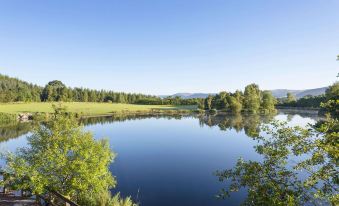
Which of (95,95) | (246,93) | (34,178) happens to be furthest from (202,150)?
(95,95)

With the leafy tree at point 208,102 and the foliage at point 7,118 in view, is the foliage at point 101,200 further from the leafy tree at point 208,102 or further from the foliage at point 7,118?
the leafy tree at point 208,102

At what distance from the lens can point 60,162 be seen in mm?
14352

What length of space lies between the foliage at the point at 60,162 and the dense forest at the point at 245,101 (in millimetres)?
118906

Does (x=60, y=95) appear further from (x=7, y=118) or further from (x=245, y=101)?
(x=245, y=101)

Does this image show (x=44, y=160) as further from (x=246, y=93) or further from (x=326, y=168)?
(x=246, y=93)

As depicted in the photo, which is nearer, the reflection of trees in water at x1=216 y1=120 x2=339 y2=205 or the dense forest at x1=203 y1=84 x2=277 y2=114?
the reflection of trees in water at x1=216 y1=120 x2=339 y2=205

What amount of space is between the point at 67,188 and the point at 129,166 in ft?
64.6

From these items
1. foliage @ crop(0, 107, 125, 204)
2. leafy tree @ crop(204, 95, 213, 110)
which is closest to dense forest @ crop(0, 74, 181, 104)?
leafy tree @ crop(204, 95, 213, 110)

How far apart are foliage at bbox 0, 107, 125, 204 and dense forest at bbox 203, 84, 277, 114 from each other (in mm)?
118906

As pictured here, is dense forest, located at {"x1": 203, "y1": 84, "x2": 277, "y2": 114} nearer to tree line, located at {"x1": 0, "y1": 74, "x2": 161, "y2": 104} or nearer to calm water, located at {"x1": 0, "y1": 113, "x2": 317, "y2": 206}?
tree line, located at {"x1": 0, "y1": 74, "x2": 161, "y2": 104}

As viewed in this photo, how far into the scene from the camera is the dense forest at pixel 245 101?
128250 mm

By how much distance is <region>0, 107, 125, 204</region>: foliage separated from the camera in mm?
14070

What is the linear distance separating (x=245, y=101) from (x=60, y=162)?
13400 cm

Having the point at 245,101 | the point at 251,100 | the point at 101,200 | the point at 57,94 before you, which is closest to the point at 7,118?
the point at 57,94
